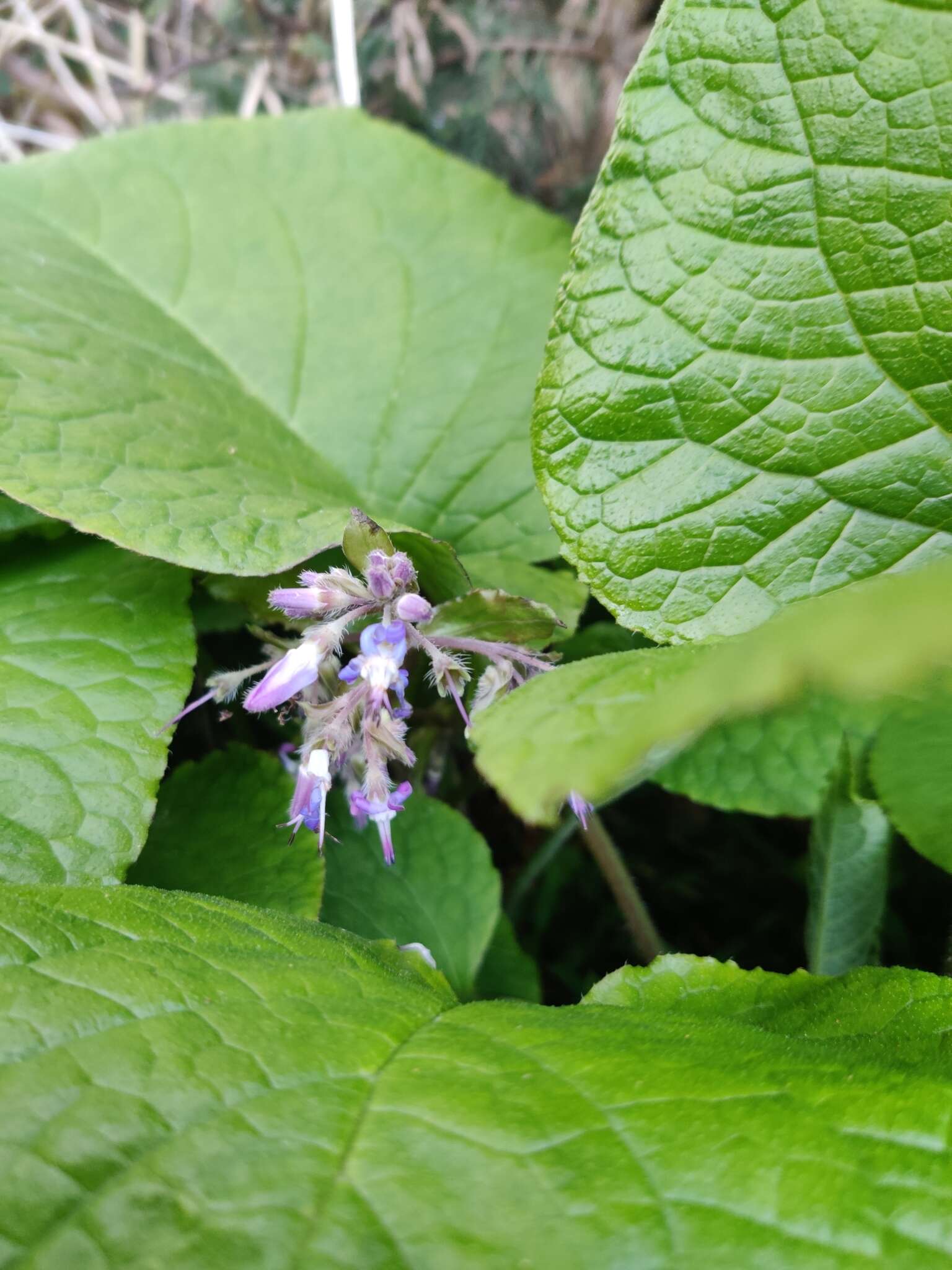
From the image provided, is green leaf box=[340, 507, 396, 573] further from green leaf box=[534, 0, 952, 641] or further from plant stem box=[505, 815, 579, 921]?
plant stem box=[505, 815, 579, 921]

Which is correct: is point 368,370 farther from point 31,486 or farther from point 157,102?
point 157,102

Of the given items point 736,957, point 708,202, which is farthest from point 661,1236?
point 736,957

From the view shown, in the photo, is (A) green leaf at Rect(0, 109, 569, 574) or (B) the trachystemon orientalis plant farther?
(A) green leaf at Rect(0, 109, 569, 574)

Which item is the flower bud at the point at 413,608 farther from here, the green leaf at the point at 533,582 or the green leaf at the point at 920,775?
the green leaf at the point at 920,775

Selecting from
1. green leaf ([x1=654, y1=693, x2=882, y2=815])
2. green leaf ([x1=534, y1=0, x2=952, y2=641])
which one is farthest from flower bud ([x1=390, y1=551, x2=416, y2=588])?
green leaf ([x1=654, y1=693, x2=882, y2=815])

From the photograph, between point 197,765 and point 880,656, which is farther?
point 197,765

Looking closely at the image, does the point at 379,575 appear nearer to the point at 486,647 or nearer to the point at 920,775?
the point at 486,647
